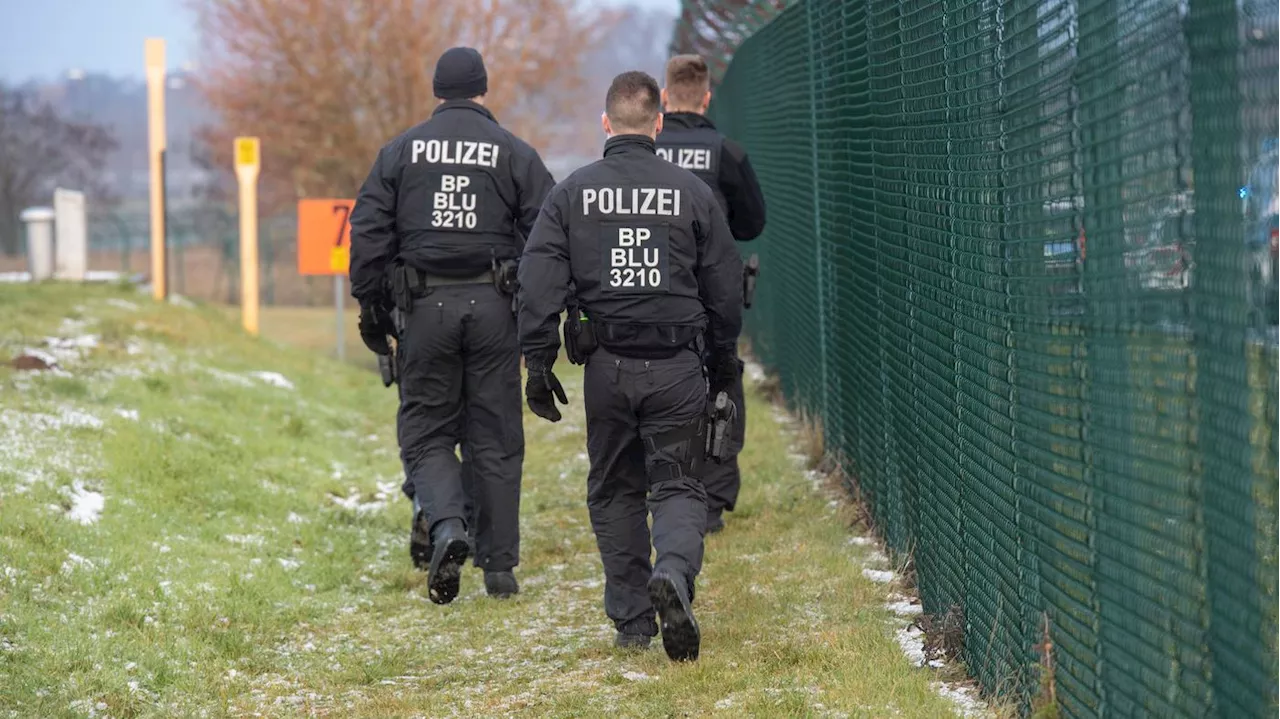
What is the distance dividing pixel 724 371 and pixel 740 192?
1570 mm

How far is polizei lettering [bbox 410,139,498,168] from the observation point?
6.52 m

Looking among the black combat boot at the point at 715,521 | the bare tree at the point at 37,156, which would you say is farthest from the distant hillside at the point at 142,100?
the black combat boot at the point at 715,521

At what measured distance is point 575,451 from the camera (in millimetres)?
10258

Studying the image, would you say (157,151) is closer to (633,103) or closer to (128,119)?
(633,103)

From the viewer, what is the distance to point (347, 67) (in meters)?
25.9

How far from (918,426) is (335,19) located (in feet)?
71.4

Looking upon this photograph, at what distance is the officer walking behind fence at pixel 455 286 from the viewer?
653 centimetres

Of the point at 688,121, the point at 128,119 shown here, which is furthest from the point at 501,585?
the point at 128,119

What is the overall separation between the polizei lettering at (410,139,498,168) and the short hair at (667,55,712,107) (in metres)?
1.03

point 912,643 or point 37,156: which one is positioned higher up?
point 37,156

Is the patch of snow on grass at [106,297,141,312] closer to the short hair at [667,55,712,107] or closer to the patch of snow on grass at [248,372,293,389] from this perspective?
the patch of snow on grass at [248,372,293,389]

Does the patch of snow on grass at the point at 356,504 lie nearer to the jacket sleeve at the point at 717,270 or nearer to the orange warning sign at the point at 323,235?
the jacket sleeve at the point at 717,270

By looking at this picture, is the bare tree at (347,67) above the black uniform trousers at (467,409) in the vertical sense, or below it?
above

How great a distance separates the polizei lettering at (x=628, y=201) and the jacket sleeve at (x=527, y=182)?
4.08 ft
